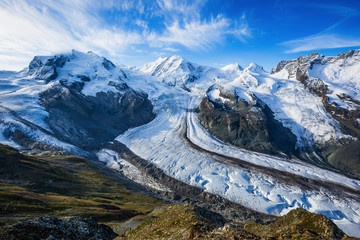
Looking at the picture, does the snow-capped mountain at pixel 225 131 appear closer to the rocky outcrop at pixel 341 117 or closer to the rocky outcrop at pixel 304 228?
the rocky outcrop at pixel 341 117

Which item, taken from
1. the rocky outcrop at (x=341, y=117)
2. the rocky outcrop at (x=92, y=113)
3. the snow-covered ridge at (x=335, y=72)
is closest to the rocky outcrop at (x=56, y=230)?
the rocky outcrop at (x=92, y=113)

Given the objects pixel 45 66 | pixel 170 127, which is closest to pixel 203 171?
pixel 170 127

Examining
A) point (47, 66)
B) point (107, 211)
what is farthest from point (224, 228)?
point (47, 66)

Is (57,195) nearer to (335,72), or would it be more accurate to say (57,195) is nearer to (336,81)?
(336,81)

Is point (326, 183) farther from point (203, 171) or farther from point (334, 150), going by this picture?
point (203, 171)

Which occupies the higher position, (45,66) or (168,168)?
(45,66)

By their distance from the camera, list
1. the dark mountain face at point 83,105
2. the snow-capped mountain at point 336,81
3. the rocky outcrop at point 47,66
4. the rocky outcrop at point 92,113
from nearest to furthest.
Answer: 1. the dark mountain face at point 83,105
2. the rocky outcrop at point 92,113
3. the snow-capped mountain at point 336,81
4. the rocky outcrop at point 47,66

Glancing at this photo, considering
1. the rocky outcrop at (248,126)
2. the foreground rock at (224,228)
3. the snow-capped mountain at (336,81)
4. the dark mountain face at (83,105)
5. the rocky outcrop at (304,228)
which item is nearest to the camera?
the foreground rock at (224,228)
